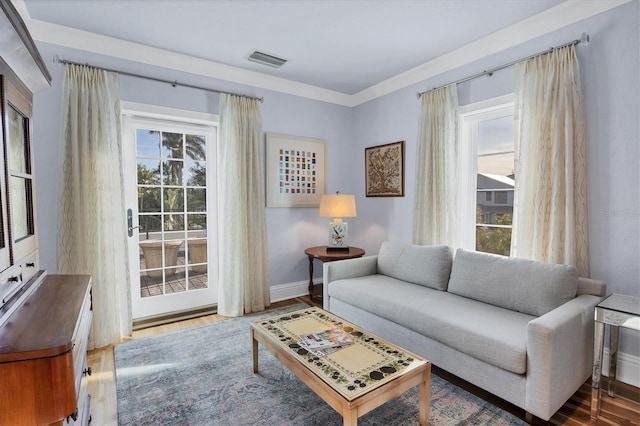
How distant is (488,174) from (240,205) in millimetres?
2422

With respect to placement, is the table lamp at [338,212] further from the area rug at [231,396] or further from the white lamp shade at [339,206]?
the area rug at [231,396]

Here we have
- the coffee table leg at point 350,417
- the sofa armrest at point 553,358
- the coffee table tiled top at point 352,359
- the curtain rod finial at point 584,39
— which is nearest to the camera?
the coffee table leg at point 350,417

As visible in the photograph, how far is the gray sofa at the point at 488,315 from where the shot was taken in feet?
5.70

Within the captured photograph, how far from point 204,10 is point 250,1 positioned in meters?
0.37

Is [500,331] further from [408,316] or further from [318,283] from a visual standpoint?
[318,283]

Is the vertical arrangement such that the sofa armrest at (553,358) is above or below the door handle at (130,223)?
below

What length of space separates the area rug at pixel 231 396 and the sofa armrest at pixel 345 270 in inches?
35.5

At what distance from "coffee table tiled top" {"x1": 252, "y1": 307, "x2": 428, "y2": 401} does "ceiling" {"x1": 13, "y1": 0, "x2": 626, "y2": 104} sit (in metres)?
2.21

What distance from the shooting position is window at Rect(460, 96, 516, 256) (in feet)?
9.55

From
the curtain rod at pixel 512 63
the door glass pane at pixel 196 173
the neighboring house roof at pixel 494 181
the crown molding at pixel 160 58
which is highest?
the crown molding at pixel 160 58

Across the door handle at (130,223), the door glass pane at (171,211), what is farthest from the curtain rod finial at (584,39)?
the door handle at (130,223)

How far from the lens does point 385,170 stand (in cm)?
391

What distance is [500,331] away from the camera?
1.94 meters

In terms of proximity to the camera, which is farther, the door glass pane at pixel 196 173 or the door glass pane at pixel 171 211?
the door glass pane at pixel 196 173
